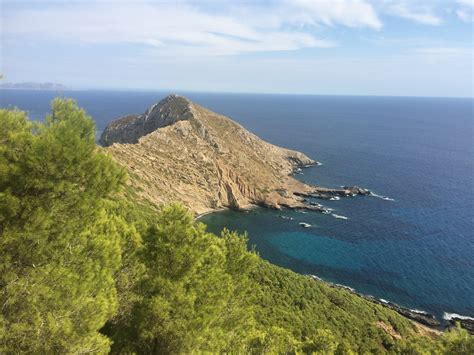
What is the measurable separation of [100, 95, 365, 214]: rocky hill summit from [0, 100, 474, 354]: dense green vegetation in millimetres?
61252

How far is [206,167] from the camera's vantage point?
9919cm

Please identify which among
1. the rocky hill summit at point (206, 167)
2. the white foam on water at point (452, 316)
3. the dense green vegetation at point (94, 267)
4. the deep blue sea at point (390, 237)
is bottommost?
the white foam on water at point (452, 316)

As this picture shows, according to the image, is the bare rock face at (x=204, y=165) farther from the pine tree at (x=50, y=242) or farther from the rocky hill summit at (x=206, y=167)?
the pine tree at (x=50, y=242)

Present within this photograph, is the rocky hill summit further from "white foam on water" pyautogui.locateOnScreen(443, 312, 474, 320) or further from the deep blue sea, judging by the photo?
"white foam on water" pyautogui.locateOnScreen(443, 312, 474, 320)

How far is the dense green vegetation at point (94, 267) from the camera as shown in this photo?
1078cm

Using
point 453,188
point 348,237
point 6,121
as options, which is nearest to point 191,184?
point 348,237

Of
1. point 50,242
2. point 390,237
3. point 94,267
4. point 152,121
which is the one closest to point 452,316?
point 390,237

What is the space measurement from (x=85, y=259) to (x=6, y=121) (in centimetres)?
653

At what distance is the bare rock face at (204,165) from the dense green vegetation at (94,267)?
57345 mm

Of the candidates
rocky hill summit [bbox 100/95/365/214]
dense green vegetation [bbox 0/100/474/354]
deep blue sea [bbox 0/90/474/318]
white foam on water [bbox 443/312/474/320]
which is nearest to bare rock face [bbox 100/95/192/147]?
rocky hill summit [bbox 100/95/365/214]

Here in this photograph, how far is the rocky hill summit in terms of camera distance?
8594 centimetres

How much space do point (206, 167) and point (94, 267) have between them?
86768mm

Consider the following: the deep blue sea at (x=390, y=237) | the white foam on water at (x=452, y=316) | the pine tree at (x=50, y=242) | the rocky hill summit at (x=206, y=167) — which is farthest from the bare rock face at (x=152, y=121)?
the pine tree at (x=50, y=242)

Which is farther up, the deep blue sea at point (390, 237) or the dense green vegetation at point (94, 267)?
the dense green vegetation at point (94, 267)
